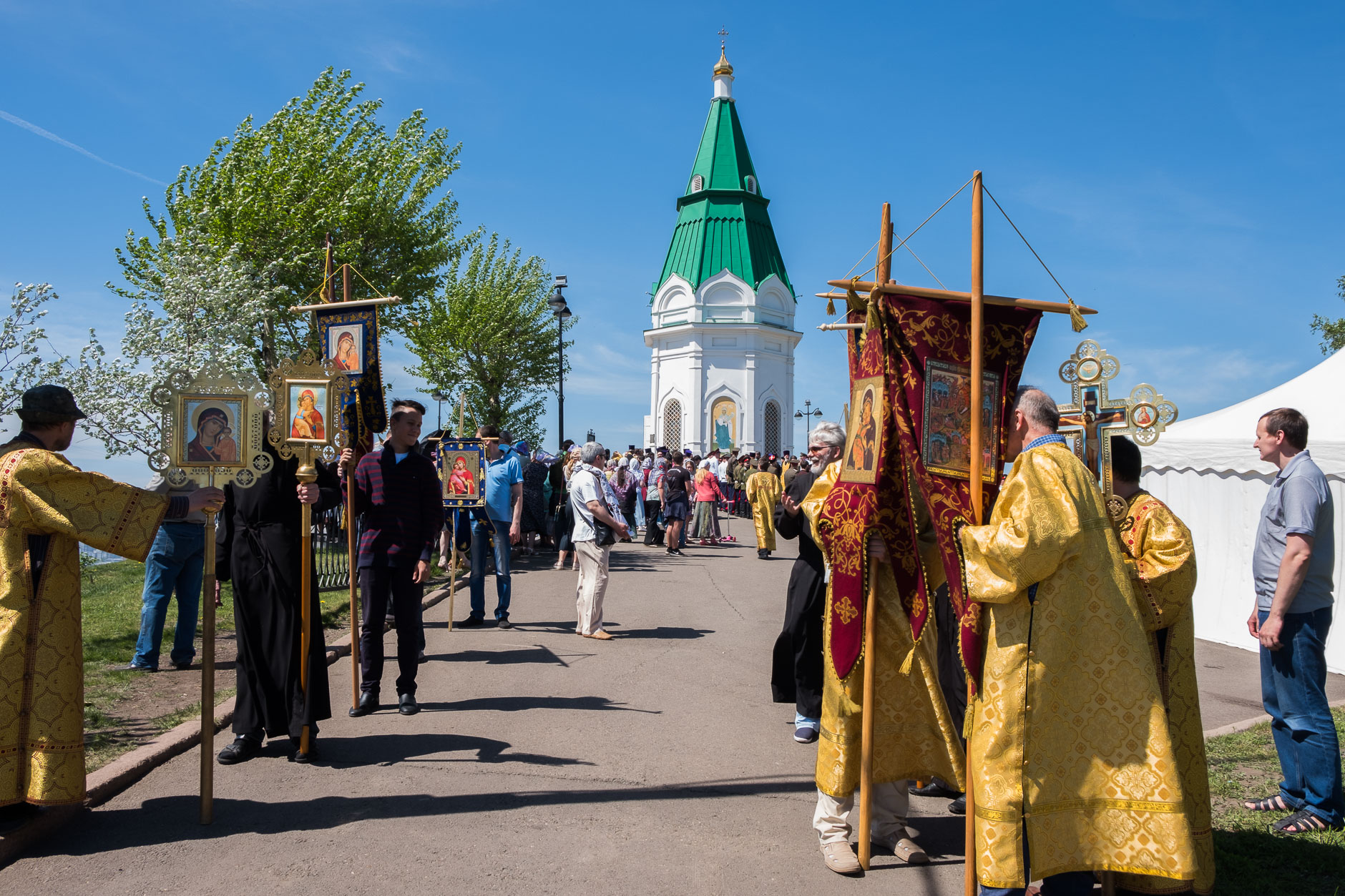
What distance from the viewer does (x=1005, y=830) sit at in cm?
330

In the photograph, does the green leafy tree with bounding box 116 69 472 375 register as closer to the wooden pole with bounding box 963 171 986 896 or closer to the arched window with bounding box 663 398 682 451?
the wooden pole with bounding box 963 171 986 896

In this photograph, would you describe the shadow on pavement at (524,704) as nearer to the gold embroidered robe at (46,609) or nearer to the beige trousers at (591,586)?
the beige trousers at (591,586)

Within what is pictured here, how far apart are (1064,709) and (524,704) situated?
4421mm

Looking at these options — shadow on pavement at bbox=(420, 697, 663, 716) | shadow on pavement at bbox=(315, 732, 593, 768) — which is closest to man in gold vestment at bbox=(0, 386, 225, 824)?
shadow on pavement at bbox=(315, 732, 593, 768)

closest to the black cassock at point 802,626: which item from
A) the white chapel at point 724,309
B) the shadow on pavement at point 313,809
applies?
the shadow on pavement at point 313,809

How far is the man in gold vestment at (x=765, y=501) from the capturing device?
19.5 feet

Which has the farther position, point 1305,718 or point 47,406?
point 1305,718

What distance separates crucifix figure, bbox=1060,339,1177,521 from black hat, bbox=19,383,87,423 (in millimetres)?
4718

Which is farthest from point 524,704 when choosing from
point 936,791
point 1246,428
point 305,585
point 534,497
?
point 534,497

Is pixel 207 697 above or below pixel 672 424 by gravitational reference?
below

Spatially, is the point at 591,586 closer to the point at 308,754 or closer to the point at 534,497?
the point at 308,754

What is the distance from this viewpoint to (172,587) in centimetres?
766

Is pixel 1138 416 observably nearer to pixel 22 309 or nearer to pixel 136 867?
pixel 136 867

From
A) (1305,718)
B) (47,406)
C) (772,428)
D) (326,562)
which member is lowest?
(1305,718)
